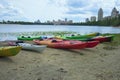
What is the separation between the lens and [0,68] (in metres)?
8.69

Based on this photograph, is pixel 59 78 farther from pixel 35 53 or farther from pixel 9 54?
pixel 35 53

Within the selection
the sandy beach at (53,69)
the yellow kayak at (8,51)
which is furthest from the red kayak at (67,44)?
the yellow kayak at (8,51)

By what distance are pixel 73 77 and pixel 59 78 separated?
56 centimetres

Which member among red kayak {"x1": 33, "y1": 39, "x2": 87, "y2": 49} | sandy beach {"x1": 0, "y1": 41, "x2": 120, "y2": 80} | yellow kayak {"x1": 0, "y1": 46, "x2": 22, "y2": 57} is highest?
yellow kayak {"x1": 0, "y1": 46, "x2": 22, "y2": 57}

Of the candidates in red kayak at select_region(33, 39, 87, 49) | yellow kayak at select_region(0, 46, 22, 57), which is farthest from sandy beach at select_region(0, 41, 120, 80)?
red kayak at select_region(33, 39, 87, 49)

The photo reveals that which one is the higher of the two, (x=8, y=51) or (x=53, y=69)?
(x=8, y=51)

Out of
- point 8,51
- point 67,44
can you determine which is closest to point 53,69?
point 8,51

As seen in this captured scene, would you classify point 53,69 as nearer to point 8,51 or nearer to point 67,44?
point 8,51

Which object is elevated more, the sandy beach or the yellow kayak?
the yellow kayak

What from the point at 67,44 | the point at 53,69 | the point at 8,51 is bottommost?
the point at 53,69

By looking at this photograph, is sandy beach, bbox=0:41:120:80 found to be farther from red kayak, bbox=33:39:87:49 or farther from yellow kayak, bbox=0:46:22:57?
red kayak, bbox=33:39:87:49

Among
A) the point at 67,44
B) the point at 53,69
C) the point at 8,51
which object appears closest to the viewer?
the point at 53,69

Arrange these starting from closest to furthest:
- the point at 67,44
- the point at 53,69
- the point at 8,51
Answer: the point at 53,69
the point at 8,51
the point at 67,44

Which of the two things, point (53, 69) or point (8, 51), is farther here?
point (8, 51)
